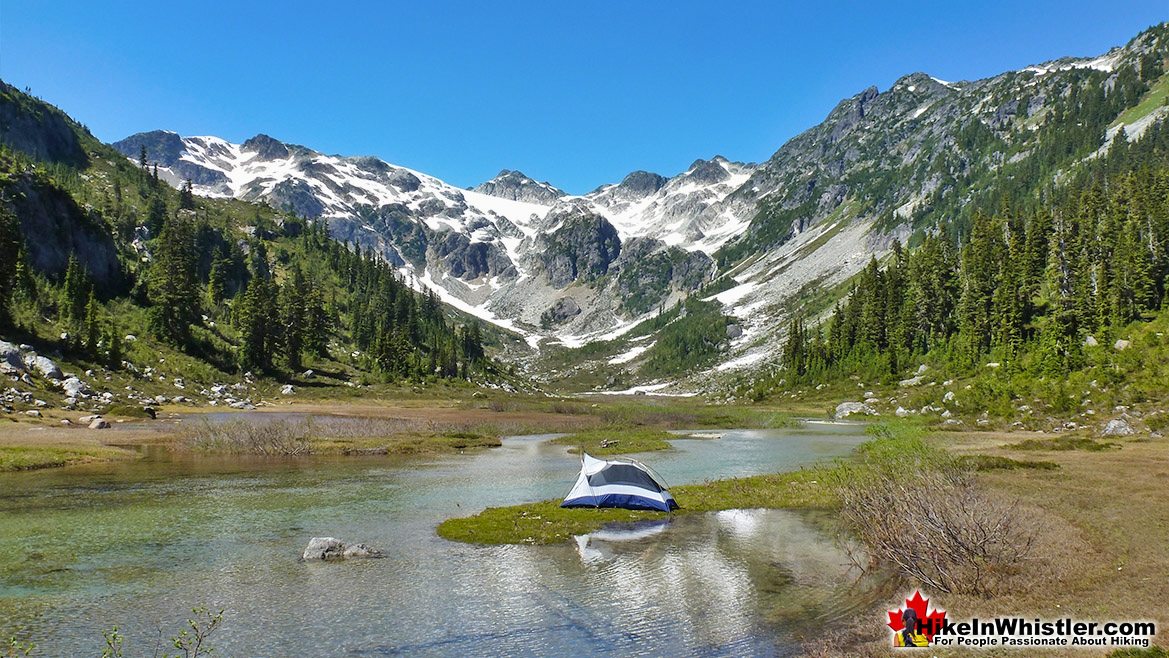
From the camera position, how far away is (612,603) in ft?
69.2

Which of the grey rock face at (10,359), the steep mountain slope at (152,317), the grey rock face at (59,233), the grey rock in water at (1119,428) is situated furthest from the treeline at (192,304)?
the grey rock in water at (1119,428)

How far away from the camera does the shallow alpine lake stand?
17969 mm

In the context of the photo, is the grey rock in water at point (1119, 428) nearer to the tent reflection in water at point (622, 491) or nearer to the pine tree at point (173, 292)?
the tent reflection in water at point (622, 491)

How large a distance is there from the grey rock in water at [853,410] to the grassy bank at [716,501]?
71.7 metres

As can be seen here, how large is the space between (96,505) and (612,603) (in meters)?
30.7

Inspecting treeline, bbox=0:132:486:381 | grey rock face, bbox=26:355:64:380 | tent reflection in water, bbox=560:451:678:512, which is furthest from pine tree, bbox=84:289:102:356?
tent reflection in water, bbox=560:451:678:512

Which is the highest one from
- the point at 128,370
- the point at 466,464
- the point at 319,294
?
the point at 319,294

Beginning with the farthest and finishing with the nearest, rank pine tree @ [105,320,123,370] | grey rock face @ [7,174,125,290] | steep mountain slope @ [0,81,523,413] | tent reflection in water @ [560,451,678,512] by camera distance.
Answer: grey rock face @ [7,174,125,290] → pine tree @ [105,320,123,370] → steep mountain slope @ [0,81,523,413] → tent reflection in water @ [560,451,678,512]

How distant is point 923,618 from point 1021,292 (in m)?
116

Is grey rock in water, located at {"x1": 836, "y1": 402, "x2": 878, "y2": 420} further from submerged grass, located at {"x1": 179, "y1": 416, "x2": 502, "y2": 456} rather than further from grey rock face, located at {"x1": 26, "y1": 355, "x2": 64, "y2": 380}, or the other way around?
grey rock face, located at {"x1": 26, "y1": 355, "x2": 64, "y2": 380}

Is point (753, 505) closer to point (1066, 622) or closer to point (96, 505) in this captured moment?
point (1066, 622)

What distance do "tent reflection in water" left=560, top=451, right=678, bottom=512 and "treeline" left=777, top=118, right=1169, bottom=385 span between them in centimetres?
7509

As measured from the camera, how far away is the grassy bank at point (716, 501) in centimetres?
2938

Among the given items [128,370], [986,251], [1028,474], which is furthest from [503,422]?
[986,251]
